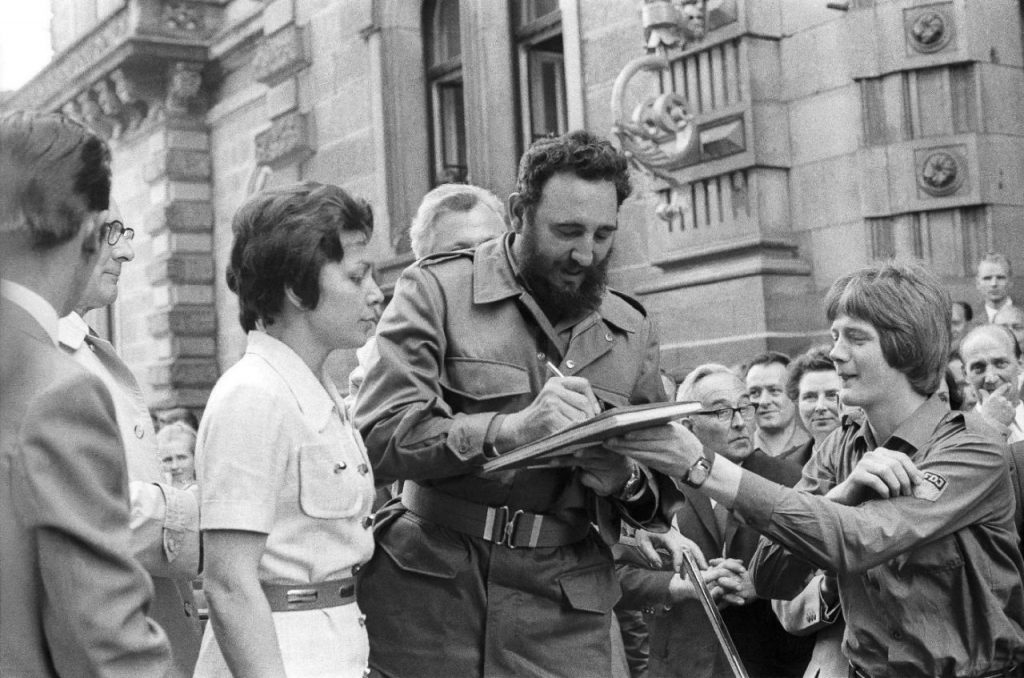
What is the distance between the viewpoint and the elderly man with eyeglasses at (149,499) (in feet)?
8.07

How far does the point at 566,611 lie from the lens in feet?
9.82

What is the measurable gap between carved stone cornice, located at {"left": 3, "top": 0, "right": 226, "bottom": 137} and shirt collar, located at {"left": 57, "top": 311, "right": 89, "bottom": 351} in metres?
12.6

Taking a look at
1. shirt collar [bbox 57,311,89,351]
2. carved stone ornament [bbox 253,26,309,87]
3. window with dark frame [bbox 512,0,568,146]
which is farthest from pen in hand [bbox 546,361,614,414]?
carved stone ornament [bbox 253,26,309,87]

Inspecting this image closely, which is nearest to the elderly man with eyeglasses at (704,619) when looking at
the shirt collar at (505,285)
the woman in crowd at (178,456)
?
the shirt collar at (505,285)

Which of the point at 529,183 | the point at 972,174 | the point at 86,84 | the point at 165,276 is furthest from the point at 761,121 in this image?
the point at 86,84

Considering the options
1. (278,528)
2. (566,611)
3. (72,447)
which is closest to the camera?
(72,447)

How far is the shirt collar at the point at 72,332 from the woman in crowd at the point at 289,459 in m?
0.31

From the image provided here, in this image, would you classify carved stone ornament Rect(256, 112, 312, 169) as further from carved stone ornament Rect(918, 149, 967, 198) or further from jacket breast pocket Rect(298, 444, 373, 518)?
jacket breast pocket Rect(298, 444, 373, 518)

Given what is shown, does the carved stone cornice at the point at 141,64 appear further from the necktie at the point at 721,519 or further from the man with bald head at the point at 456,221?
the necktie at the point at 721,519

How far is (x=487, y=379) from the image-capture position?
9.93 ft

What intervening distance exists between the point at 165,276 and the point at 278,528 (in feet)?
42.2


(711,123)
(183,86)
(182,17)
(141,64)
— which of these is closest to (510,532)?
(711,123)

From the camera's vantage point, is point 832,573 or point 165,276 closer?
point 832,573

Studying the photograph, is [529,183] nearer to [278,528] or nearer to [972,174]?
[278,528]
